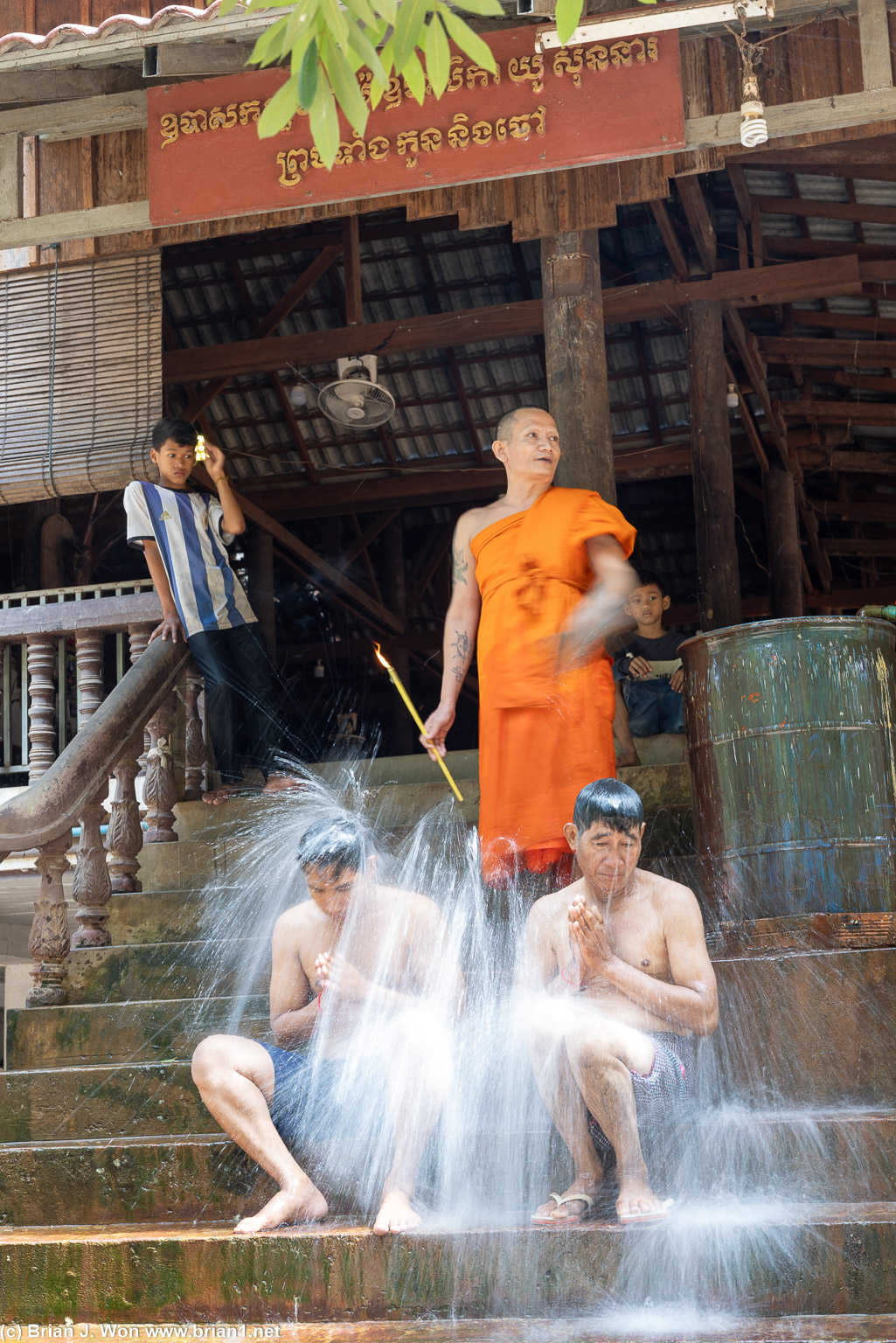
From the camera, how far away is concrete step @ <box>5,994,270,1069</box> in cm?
460

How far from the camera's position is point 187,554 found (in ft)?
20.3

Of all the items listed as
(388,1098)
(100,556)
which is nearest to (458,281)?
(100,556)

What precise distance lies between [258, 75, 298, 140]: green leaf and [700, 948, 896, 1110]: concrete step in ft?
8.52

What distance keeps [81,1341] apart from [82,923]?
223 centimetres

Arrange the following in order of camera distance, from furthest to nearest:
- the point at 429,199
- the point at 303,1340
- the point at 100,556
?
the point at 100,556
the point at 429,199
the point at 303,1340

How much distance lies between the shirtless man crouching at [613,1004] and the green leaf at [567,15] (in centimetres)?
193

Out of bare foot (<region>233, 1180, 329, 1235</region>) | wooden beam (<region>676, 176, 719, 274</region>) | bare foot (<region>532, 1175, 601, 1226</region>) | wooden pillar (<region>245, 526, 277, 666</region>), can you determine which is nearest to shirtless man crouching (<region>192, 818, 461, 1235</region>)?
bare foot (<region>233, 1180, 329, 1235</region>)

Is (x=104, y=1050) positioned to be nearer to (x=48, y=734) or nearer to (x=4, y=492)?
(x=48, y=734)

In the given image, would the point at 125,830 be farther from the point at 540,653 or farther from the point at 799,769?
the point at 799,769

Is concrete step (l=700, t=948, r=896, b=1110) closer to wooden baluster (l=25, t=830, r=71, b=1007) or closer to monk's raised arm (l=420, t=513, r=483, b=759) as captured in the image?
monk's raised arm (l=420, t=513, r=483, b=759)

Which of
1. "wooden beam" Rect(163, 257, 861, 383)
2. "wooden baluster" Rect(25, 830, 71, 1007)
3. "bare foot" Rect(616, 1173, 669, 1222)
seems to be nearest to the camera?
"bare foot" Rect(616, 1173, 669, 1222)

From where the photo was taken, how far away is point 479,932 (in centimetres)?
486

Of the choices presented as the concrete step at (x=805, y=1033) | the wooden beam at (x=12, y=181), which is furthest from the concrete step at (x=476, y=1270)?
the wooden beam at (x=12, y=181)

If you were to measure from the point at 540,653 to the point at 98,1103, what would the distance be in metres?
2.12
